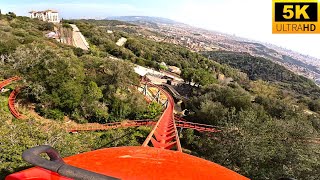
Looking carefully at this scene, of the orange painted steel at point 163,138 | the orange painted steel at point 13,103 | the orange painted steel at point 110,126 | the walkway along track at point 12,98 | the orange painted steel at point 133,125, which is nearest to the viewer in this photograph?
the orange painted steel at point 163,138

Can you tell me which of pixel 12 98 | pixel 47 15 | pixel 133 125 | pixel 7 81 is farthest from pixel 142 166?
pixel 47 15

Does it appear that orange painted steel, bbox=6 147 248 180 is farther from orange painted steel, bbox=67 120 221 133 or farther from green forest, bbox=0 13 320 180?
orange painted steel, bbox=67 120 221 133

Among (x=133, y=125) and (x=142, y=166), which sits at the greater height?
(x=142, y=166)

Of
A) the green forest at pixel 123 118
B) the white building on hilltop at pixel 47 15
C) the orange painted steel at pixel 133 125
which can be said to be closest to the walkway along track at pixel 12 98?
the green forest at pixel 123 118

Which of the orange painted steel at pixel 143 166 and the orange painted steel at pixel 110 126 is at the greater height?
the orange painted steel at pixel 143 166

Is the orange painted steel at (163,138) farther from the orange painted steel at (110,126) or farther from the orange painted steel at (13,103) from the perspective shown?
the orange painted steel at (13,103)

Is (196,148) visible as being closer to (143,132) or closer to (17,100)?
(143,132)

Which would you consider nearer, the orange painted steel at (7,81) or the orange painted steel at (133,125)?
the orange painted steel at (133,125)

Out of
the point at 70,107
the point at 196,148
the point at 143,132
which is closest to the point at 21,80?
the point at 70,107

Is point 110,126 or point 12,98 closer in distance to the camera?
point 110,126

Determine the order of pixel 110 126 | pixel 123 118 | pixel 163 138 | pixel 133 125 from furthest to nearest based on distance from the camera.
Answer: pixel 123 118, pixel 133 125, pixel 110 126, pixel 163 138

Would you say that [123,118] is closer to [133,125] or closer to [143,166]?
[133,125]

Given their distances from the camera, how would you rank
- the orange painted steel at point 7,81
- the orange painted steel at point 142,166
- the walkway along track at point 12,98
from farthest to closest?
the orange painted steel at point 7,81
the walkway along track at point 12,98
the orange painted steel at point 142,166
